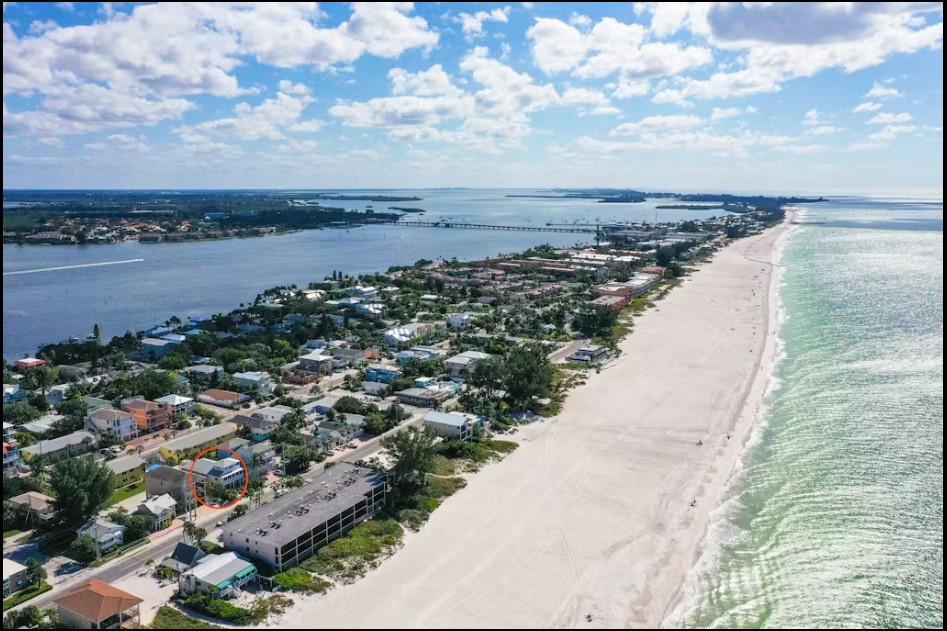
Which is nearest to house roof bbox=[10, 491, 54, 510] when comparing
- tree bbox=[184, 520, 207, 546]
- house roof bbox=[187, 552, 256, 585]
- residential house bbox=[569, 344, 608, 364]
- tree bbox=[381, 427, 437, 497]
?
tree bbox=[184, 520, 207, 546]

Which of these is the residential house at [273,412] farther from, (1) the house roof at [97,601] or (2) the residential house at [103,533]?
(1) the house roof at [97,601]

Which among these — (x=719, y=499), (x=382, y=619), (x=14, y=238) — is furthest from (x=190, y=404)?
(x=14, y=238)

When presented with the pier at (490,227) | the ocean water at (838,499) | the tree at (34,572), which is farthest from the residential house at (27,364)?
the pier at (490,227)

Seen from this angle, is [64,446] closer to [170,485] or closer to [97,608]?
[170,485]

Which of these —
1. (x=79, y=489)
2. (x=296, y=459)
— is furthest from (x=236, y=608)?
(x=296, y=459)

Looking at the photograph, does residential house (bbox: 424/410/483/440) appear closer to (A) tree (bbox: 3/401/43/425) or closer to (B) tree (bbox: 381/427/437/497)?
(B) tree (bbox: 381/427/437/497)
